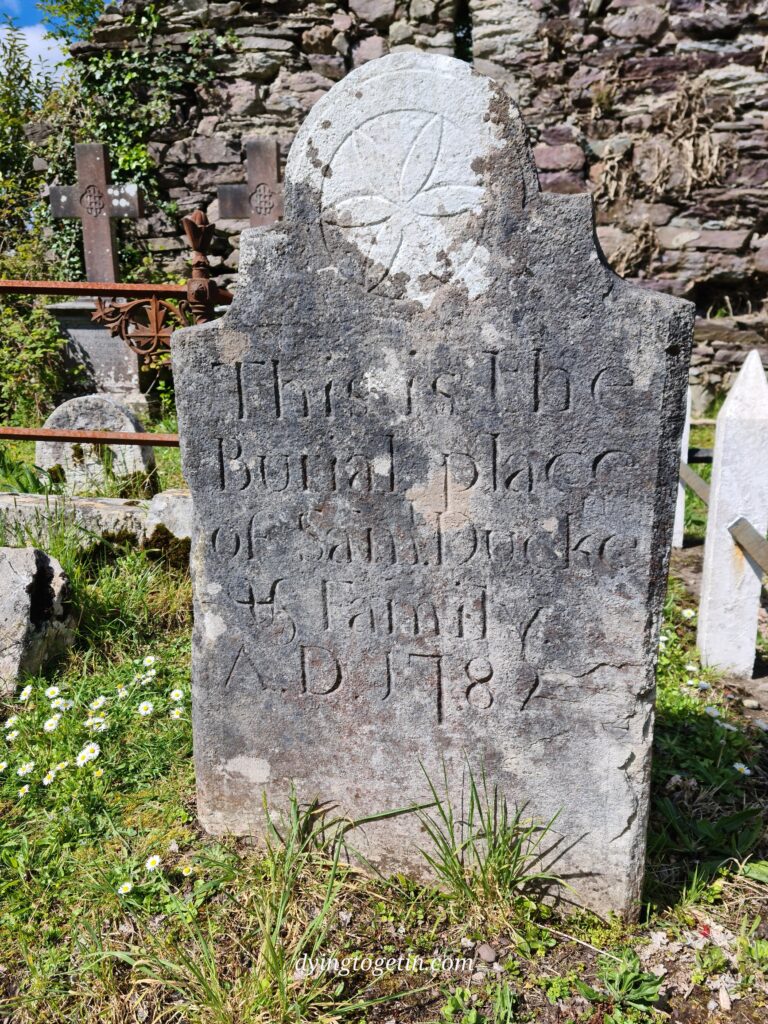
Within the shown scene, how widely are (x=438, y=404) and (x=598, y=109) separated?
710 centimetres

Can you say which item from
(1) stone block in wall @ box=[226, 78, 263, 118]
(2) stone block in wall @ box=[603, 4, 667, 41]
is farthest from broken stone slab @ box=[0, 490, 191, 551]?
(2) stone block in wall @ box=[603, 4, 667, 41]

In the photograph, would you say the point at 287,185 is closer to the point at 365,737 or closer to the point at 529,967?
the point at 365,737

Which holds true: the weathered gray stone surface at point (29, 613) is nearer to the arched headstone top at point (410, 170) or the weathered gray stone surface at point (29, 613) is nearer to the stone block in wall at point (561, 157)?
the arched headstone top at point (410, 170)


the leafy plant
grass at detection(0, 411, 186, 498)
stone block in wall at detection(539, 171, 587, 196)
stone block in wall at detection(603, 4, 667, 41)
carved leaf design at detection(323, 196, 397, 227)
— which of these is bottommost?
the leafy plant

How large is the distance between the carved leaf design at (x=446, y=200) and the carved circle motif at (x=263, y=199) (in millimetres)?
5445

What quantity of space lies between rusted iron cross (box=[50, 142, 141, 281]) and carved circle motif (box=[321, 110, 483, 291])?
5710mm

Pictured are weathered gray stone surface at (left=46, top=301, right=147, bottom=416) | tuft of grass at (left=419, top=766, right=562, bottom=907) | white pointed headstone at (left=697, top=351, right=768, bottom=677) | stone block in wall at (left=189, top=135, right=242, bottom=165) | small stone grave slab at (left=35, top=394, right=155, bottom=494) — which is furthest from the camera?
stone block in wall at (left=189, top=135, right=242, bottom=165)

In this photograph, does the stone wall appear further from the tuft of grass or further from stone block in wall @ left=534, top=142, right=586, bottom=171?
the tuft of grass

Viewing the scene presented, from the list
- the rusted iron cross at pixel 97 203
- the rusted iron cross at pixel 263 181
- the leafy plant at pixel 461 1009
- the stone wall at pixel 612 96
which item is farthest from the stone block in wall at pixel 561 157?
the leafy plant at pixel 461 1009

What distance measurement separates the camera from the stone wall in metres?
7.14

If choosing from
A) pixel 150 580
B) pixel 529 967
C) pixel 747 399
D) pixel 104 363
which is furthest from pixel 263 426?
pixel 104 363

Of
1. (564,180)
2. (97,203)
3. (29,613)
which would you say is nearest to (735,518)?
(29,613)

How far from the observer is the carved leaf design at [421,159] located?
1.65 metres

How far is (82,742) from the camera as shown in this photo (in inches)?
100
